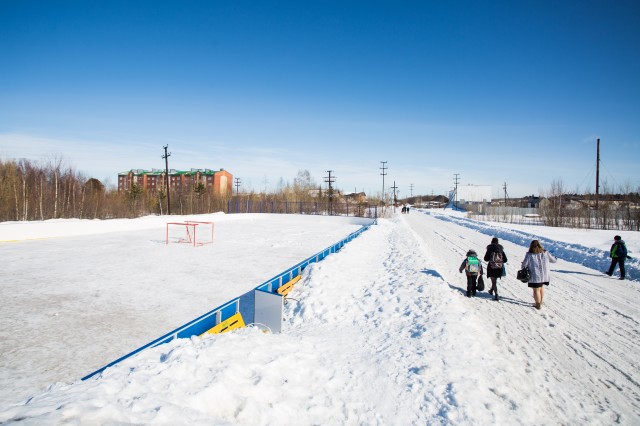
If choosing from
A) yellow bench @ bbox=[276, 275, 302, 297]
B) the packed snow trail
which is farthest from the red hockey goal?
the packed snow trail

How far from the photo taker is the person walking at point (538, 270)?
6.45m

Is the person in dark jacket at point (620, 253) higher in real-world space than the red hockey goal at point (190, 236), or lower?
higher

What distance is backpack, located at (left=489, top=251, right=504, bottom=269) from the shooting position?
7238mm

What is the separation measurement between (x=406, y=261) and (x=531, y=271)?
411cm

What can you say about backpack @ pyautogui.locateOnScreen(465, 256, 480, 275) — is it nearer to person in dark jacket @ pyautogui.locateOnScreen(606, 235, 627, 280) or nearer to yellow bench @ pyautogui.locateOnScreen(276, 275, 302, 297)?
yellow bench @ pyautogui.locateOnScreen(276, 275, 302, 297)

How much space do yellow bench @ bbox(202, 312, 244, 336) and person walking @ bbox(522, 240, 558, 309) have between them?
19.5ft

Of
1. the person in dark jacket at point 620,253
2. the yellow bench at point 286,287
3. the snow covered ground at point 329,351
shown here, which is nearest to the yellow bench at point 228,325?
the snow covered ground at point 329,351

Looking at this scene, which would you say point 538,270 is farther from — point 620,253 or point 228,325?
point 228,325

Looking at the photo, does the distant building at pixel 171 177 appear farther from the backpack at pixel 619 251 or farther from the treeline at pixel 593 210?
the backpack at pixel 619 251

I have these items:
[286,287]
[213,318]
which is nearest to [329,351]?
[213,318]

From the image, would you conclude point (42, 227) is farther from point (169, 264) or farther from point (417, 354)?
point (417, 354)

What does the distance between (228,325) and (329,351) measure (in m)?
1.56

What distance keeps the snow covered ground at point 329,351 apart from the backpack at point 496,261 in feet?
2.54

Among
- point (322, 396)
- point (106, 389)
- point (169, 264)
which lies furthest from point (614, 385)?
point (169, 264)
